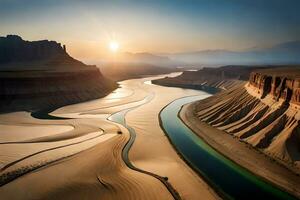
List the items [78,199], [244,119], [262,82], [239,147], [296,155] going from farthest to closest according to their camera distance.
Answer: [262,82], [244,119], [239,147], [296,155], [78,199]

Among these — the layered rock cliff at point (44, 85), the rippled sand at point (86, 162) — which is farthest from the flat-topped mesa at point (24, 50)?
the rippled sand at point (86, 162)

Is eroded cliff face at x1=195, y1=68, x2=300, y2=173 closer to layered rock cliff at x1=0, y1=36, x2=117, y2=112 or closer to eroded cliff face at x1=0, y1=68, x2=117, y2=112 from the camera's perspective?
eroded cliff face at x1=0, y1=68, x2=117, y2=112

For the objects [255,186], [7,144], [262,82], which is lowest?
[255,186]

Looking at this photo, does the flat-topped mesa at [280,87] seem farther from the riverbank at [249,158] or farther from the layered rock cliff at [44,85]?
the layered rock cliff at [44,85]

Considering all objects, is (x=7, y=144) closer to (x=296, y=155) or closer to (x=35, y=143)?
(x=35, y=143)

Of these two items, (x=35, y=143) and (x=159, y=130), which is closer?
(x=35, y=143)

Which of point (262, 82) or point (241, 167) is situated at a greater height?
point (262, 82)

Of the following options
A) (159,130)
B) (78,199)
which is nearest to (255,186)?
(78,199)
